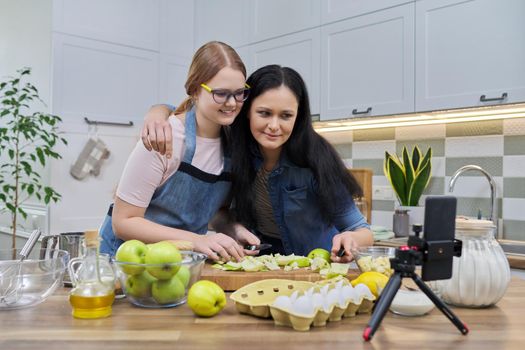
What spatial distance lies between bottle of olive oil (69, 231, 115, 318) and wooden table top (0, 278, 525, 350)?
0.02 meters

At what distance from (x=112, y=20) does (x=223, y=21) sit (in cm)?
74

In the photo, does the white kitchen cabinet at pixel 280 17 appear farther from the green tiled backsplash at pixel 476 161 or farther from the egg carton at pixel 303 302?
the egg carton at pixel 303 302

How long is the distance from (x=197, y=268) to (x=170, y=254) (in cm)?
9

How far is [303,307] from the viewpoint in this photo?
2.71ft

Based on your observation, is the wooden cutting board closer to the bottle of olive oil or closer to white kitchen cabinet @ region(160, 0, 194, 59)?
the bottle of olive oil

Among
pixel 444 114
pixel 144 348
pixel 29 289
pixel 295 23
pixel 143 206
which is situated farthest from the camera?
pixel 295 23

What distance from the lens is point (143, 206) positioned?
1485mm

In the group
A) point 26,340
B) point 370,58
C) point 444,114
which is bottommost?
point 26,340

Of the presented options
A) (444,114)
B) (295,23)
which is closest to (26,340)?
(444,114)

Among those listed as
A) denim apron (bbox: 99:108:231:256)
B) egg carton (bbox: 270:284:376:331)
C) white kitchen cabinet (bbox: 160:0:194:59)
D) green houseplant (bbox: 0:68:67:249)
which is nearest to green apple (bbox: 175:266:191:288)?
egg carton (bbox: 270:284:376:331)

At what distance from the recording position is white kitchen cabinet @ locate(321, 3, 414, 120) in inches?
99.0

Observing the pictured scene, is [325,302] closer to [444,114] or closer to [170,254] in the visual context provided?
[170,254]

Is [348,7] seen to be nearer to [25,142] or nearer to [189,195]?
[189,195]

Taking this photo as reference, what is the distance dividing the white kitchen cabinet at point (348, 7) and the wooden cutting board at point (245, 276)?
5.98 ft
